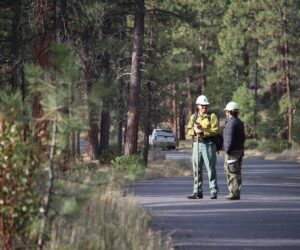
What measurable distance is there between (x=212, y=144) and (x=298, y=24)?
35530 millimetres

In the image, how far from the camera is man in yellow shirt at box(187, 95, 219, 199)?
14148mm

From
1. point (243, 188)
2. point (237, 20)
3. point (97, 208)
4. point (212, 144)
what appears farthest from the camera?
point (237, 20)

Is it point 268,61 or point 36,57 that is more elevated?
point 268,61

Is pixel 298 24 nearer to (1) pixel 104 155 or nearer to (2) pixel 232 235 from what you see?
(1) pixel 104 155

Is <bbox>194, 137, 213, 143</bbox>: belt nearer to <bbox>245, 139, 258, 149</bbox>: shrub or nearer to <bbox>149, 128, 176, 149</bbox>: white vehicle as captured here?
<bbox>245, 139, 258, 149</bbox>: shrub

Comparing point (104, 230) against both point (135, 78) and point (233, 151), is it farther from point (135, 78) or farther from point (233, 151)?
point (135, 78)

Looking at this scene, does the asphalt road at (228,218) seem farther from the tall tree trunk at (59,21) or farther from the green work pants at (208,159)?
the tall tree trunk at (59,21)

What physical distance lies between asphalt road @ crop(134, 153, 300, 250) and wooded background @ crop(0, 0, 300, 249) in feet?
6.45

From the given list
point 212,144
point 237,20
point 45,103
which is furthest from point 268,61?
point 45,103

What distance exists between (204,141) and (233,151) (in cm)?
63

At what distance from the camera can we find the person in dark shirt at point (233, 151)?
46.8 feet

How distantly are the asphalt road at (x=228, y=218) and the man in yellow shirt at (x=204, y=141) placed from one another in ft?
1.47

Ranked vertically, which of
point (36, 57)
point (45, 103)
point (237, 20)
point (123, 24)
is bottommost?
point (45, 103)

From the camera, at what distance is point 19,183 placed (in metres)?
6.33
